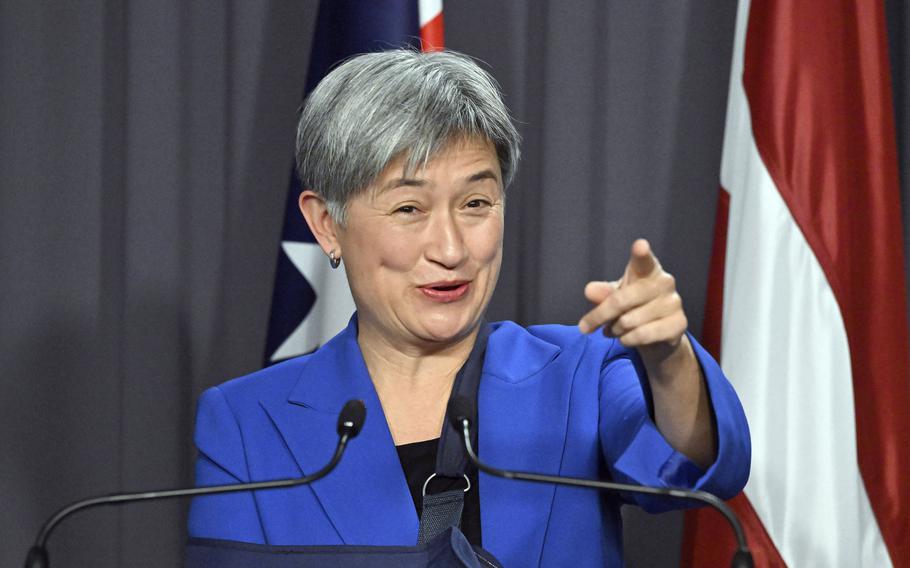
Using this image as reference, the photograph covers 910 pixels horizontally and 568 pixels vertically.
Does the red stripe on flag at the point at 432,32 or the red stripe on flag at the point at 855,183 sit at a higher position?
the red stripe on flag at the point at 432,32

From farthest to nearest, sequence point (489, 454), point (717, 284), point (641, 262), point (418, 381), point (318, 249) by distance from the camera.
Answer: point (318, 249), point (717, 284), point (418, 381), point (489, 454), point (641, 262)

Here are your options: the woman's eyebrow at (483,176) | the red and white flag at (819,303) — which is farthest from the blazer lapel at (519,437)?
the red and white flag at (819,303)

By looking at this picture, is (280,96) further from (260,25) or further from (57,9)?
(57,9)

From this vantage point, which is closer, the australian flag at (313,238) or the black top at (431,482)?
the black top at (431,482)

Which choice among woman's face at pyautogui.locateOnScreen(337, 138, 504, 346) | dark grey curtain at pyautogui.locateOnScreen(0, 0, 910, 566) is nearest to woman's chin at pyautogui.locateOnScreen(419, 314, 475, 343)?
woman's face at pyautogui.locateOnScreen(337, 138, 504, 346)

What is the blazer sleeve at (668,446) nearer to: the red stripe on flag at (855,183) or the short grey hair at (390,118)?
the short grey hair at (390,118)

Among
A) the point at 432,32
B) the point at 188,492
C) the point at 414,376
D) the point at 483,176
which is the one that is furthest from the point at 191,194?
the point at 188,492

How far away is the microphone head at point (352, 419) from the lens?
106 cm

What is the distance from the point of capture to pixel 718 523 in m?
2.11

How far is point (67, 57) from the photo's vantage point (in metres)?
2.46

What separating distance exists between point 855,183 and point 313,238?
1058mm

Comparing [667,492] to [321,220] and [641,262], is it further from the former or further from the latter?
[321,220]

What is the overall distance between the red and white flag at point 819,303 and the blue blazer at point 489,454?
26.9 inches

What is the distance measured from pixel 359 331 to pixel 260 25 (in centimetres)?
115
